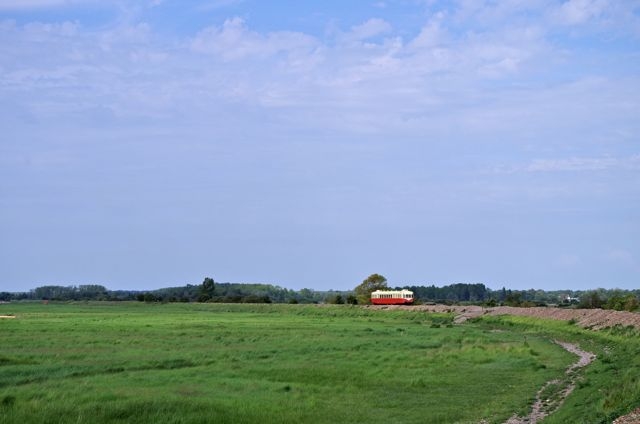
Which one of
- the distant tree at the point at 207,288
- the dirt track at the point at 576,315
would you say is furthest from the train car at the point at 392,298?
the distant tree at the point at 207,288

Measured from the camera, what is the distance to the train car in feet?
407

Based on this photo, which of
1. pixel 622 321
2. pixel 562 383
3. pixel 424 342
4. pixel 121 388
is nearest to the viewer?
pixel 121 388

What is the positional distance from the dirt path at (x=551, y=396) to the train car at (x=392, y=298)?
286ft

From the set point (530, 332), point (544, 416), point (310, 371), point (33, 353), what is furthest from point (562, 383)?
point (530, 332)

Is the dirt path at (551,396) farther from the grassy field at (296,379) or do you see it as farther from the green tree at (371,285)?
the green tree at (371,285)

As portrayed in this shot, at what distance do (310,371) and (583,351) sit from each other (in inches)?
773

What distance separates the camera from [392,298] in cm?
12538

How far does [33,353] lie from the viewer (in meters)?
38.6

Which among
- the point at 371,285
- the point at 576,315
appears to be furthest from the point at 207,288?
the point at 576,315

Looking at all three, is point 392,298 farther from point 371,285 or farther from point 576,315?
point 576,315

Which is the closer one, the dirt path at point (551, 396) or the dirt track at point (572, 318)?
the dirt track at point (572, 318)

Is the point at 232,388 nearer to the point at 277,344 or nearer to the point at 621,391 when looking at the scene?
the point at 621,391

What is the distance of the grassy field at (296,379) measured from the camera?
22.5 metres

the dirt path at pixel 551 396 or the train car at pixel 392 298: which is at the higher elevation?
the train car at pixel 392 298
